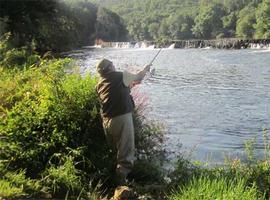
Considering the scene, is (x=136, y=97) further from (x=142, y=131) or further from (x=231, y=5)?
(x=231, y=5)

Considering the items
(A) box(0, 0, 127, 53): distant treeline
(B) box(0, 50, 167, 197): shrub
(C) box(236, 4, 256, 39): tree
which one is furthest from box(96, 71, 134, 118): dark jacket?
(C) box(236, 4, 256, 39): tree


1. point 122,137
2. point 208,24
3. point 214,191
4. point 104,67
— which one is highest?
point 104,67

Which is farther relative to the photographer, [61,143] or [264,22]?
[264,22]

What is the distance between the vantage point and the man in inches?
272

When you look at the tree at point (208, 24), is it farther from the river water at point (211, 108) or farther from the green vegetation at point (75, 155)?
the green vegetation at point (75, 155)

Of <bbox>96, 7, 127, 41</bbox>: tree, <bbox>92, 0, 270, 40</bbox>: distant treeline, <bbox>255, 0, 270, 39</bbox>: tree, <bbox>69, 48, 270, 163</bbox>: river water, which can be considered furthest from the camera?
<bbox>92, 0, 270, 40</bbox>: distant treeline

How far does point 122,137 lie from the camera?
693 centimetres

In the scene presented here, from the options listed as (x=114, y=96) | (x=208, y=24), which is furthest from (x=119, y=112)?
(x=208, y=24)

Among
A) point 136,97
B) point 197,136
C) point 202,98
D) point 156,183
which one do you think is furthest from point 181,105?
point 156,183

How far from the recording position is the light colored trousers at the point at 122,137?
6.90 m

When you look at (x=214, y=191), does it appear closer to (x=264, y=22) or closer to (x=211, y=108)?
(x=211, y=108)

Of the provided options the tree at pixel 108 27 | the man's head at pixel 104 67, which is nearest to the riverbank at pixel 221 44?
the tree at pixel 108 27

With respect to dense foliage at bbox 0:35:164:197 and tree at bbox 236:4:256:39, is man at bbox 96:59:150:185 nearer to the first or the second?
dense foliage at bbox 0:35:164:197

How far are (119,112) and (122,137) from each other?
1.10ft
